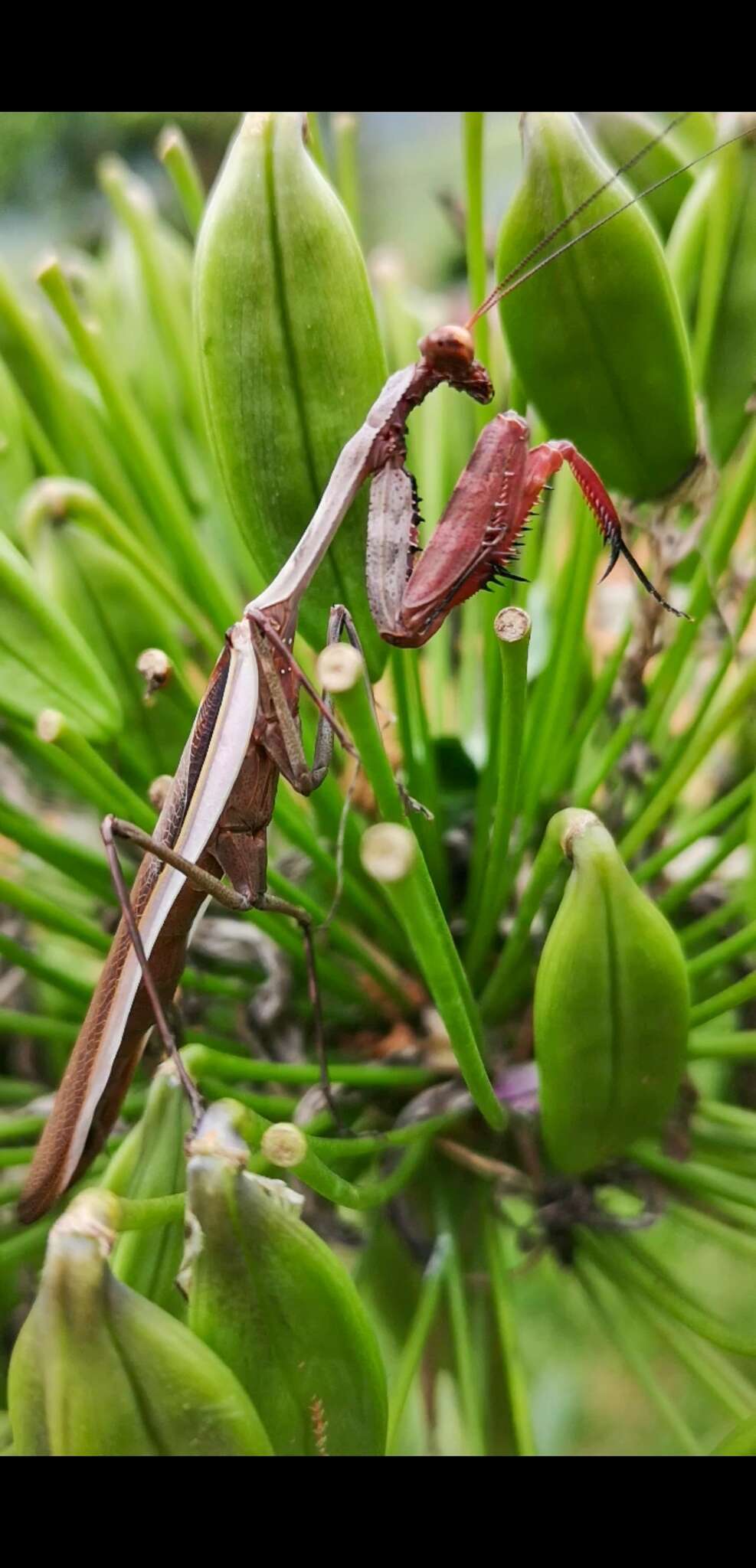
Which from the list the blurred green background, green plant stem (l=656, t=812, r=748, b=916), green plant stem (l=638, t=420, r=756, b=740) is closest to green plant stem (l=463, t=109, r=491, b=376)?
green plant stem (l=638, t=420, r=756, b=740)

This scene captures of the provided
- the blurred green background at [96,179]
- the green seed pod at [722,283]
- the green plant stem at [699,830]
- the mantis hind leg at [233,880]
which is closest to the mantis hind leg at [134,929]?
the mantis hind leg at [233,880]

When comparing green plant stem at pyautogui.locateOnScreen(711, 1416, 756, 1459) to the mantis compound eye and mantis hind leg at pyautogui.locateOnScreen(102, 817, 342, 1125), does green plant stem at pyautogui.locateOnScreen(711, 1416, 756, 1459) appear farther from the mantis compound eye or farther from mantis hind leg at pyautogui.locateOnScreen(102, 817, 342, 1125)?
the mantis compound eye

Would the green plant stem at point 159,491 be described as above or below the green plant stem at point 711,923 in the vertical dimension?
above

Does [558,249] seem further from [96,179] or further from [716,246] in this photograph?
[96,179]

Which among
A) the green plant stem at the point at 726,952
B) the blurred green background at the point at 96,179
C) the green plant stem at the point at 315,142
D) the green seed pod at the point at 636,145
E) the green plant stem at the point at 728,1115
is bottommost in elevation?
the green plant stem at the point at 728,1115

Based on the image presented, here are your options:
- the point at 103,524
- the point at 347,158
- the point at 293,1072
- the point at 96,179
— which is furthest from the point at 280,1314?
the point at 96,179

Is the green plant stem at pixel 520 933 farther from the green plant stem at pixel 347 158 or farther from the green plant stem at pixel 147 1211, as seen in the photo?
the green plant stem at pixel 347 158
